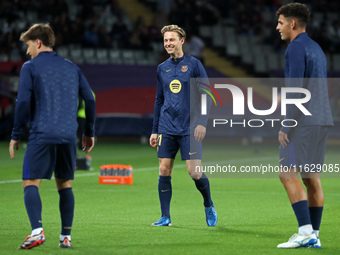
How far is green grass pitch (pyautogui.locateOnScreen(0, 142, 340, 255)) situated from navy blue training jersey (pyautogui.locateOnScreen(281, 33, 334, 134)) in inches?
50.2

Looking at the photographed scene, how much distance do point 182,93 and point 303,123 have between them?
2160 mm

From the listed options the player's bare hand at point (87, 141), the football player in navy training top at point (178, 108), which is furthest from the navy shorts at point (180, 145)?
the player's bare hand at point (87, 141)

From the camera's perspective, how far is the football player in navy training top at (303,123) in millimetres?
7051

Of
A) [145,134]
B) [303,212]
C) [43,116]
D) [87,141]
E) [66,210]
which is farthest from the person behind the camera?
[145,134]

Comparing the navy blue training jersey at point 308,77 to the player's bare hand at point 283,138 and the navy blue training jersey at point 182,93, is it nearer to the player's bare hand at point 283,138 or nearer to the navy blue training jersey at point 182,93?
the player's bare hand at point 283,138

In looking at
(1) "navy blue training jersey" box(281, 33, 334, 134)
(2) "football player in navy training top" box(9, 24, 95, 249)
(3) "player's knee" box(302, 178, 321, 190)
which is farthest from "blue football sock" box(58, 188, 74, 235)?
(3) "player's knee" box(302, 178, 321, 190)

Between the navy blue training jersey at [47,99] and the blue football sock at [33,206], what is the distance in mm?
464

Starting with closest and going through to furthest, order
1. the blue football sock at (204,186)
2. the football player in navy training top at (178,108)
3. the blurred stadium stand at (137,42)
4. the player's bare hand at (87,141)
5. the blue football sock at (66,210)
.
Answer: the blue football sock at (66,210) < the player's bare hand at (87,141) < the football player in navy training top at (178,108) < the blue football sock at (204,186) < the blurred stadium stand at (137,42)

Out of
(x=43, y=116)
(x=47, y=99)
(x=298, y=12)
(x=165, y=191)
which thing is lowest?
(x=165, y=191)

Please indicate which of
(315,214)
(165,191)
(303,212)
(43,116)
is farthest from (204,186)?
(43,116)

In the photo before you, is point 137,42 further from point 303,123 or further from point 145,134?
point 303,123

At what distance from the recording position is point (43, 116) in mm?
7023

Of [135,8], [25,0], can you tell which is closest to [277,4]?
[135,8]

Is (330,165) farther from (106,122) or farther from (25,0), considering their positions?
(25,0)
